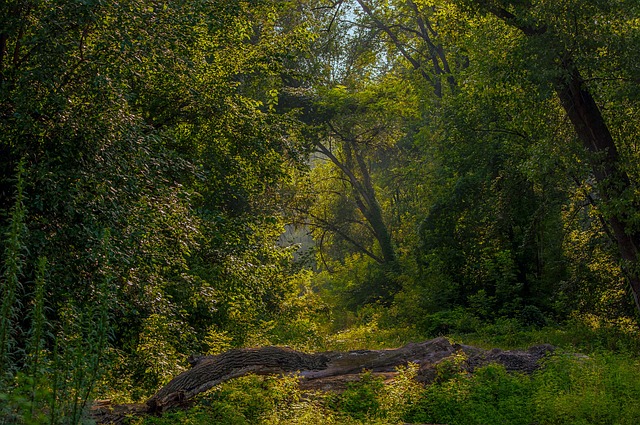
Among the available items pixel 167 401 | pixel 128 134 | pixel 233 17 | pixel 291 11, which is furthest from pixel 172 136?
pixel 291 11

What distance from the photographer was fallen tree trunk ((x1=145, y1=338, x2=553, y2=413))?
36.7 ft

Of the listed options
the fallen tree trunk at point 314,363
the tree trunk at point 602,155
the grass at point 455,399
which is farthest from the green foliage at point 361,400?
the tree trunk at point 602,155

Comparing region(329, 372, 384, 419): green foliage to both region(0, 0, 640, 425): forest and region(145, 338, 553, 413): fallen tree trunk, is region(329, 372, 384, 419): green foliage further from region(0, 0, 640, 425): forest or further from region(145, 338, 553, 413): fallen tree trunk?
region(145, 338, 553, 413): fallen tree trunk

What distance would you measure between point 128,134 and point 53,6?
2144mm

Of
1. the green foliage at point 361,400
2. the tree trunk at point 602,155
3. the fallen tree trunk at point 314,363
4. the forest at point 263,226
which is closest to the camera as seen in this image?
the forest at point 263,226

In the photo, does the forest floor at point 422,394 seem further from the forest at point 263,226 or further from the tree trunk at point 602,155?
the tree trunk at point 602,155

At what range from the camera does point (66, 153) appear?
10375mm

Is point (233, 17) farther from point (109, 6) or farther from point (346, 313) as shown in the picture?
point (346, 313)

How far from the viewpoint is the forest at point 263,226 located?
1002cm

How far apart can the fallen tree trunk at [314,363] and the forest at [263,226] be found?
60 millimetres

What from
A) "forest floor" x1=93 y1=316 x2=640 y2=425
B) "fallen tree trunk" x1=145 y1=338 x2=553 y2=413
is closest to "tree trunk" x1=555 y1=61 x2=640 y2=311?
"forest floor" x1=93 y1=316 x2=640 y2=425

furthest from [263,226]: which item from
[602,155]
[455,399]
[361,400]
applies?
[455,399]

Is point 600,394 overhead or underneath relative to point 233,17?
underneath

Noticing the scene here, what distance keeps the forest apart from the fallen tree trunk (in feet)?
0.20
